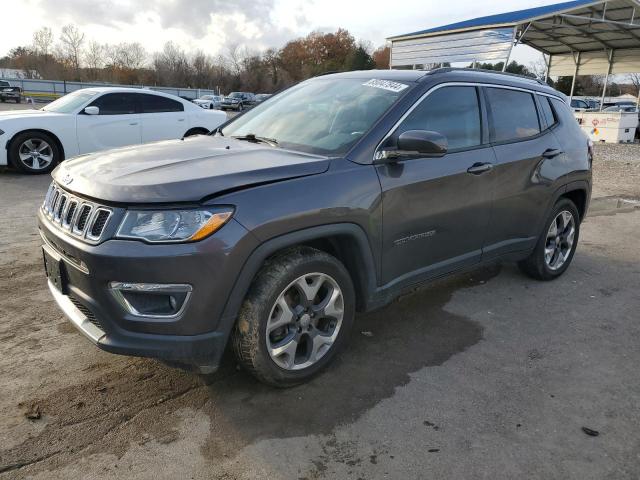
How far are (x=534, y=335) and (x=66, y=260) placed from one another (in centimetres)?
319

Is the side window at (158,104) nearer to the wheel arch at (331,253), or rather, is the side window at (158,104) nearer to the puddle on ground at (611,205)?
the puddle on ground at (611,205)

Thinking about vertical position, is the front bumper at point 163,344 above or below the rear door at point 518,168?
below

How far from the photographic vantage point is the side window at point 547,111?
15.2 ft

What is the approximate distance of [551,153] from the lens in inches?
177

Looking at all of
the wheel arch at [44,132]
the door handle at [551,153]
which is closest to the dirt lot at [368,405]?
the door handle at [551,153]

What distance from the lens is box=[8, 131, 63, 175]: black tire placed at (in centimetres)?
916

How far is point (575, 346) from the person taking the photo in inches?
146

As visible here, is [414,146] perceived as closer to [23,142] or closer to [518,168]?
[518,168]

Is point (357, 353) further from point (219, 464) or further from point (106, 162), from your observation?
point (106, 162)

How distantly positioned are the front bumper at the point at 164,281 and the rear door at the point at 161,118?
313 inches

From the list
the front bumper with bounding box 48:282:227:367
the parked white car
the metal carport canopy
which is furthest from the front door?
the parked white car

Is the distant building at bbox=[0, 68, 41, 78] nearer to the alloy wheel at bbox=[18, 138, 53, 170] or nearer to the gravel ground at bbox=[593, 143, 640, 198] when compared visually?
the alloy wheel at bbox=[18, 138, 53, 170]

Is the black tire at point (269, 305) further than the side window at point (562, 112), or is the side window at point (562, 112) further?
the side window at point (562, 112)

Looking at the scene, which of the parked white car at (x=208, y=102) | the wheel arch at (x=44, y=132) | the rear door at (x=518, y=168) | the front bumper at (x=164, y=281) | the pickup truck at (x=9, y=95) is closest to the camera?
the front bumper at (x=164, y=281)
